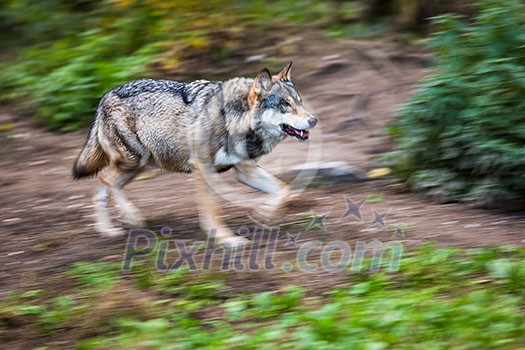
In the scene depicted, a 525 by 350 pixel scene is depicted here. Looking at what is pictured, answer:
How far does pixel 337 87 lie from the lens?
11.0 meters

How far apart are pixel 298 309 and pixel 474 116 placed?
2.86 m

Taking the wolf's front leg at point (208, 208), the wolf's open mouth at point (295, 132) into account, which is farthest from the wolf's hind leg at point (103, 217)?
the wolf's open mouth at point (295, 132)

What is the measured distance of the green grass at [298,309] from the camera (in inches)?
193

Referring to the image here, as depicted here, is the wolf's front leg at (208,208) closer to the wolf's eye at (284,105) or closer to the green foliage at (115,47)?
the wolf's eye at (284,105)

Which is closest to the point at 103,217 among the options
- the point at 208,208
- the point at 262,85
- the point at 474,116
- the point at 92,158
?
the point at 92,158

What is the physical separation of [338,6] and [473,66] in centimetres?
542

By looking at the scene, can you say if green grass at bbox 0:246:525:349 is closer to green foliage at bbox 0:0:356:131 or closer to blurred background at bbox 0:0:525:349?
blurred background at bbox 0:0:525:349

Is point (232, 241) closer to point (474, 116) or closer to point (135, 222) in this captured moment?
point (135, 222)

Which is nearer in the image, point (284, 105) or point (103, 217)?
point (284, 105)

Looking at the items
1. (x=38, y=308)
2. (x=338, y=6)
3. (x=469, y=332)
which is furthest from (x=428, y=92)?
(x=338, y=6)

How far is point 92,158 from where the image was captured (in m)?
7.92

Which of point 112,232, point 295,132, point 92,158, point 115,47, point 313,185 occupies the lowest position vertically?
point 313,185

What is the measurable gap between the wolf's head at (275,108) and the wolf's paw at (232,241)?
0.95 meters

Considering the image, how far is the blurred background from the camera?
17.5ft
